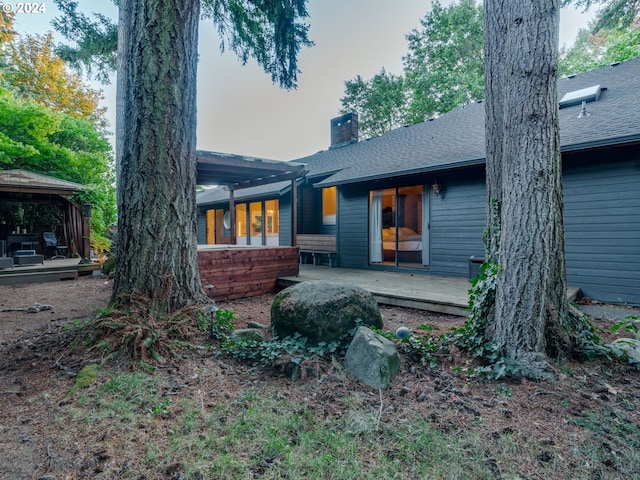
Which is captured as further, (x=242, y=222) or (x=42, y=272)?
(x=242, y=222)

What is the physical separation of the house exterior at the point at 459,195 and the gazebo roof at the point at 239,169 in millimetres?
686

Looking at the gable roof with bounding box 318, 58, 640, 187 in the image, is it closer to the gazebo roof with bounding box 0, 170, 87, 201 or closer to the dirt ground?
the dirt ground

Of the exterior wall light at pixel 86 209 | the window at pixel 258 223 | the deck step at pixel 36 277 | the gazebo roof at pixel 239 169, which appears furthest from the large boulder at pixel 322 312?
the exterior wall light at pixel 86 209

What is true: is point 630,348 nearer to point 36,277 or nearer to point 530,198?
point 530,198

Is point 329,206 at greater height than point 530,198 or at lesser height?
greater

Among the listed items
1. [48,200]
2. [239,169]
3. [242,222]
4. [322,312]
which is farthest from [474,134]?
[48,200]

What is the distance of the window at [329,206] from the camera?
10531mm

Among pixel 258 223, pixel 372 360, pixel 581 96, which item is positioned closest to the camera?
pixel 372 360

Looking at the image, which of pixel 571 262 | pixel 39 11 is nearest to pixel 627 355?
pixel 571 262

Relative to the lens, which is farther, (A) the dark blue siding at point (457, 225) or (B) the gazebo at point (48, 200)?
(B) the gazebo at point (48, 200)

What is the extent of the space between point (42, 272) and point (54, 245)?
339 cm

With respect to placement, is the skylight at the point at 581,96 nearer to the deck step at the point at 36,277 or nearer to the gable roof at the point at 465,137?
the gable roof at the point at 465,137

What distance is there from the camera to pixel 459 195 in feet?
22.2

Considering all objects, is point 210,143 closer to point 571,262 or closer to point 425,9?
point 425,9
